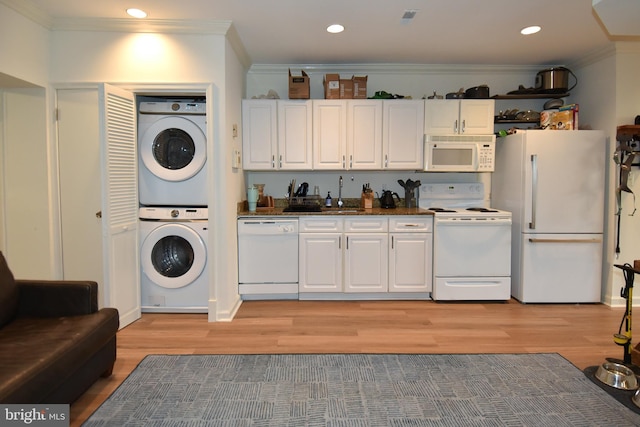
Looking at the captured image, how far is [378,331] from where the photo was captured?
10.5 feet

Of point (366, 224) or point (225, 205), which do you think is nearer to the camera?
point (225, 205)

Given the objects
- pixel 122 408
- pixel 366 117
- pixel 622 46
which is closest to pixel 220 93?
pixel 366 117

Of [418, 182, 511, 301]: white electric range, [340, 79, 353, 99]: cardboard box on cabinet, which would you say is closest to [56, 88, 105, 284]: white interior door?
[340, 79, 353, 99]: cardboard box on cabinet

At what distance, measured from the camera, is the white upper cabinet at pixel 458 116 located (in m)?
4.08

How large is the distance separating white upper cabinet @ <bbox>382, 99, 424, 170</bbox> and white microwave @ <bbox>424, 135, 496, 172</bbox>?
11 centimetres

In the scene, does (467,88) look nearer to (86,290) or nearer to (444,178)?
(444,178)

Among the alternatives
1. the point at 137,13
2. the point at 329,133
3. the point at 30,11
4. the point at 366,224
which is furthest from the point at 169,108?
the point at 366,224

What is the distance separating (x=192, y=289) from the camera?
355 cm

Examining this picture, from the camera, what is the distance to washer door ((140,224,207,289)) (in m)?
3.46

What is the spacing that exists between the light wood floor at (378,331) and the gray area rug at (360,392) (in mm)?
147

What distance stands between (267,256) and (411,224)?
150 cm

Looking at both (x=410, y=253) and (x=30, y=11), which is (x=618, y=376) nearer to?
(x=410, y=253)

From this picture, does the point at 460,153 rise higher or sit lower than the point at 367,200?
higher

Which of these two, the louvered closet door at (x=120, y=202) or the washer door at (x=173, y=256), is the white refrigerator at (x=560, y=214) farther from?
the louvered closet door at (x=120, y=202)
